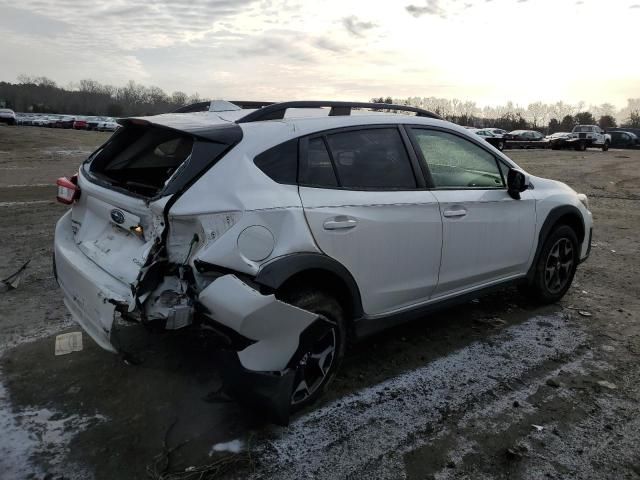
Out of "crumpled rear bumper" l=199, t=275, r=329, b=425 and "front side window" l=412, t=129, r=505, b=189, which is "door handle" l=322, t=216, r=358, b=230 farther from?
"front side window" l=412, t=129, r=505, b=189

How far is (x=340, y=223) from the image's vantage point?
3016 mm

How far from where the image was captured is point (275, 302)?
101 inches

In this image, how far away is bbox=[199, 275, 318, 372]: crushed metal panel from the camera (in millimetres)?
2504

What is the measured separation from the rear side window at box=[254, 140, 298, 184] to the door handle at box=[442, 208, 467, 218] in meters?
1.19

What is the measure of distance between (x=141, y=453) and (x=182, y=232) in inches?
45.4

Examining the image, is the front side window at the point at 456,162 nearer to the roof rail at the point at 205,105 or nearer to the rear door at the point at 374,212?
the rear door at the point at 374,212

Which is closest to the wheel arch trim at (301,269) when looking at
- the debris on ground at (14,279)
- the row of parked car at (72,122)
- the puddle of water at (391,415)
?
the puddle of water at (391,415)

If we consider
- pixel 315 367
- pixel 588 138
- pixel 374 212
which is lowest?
pixel 315 367

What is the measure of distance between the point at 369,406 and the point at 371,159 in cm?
155

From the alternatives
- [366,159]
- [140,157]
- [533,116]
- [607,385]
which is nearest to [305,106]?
[366,159]

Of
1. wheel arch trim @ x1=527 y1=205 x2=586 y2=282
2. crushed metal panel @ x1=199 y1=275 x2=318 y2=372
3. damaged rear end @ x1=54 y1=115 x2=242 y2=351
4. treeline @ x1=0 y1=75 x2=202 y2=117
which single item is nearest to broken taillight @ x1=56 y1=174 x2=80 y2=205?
damaged rear end @ x1=54 y1=115 x2=242 y2=351

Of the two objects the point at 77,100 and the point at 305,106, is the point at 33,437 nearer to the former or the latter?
the point at 305,106

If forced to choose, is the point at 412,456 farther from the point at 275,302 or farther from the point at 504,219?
the point at 504,219

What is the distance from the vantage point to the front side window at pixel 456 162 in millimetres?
3705
